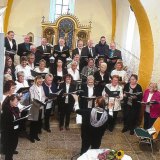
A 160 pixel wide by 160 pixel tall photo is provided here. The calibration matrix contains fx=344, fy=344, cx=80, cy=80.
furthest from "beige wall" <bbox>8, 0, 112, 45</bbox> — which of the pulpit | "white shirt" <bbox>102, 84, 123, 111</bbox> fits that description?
"white shirt" <bbox>102, 84, 123, 111</bbox>

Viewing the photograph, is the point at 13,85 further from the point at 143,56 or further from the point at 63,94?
the point at 143,56

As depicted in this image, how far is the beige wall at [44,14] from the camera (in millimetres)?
15992

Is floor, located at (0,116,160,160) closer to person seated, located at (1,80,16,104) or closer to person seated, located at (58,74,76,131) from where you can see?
person seated, located at (58,74,76,131)

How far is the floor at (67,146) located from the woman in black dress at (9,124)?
1.96 feet

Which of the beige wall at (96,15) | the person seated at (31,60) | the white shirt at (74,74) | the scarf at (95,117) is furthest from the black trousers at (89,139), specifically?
the beige wall at (96,15)

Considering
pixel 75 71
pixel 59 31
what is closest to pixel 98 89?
pixel 75 71

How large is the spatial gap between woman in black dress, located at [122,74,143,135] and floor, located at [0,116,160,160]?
1.00 ft

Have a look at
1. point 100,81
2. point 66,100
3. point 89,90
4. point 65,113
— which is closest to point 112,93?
point 89,90

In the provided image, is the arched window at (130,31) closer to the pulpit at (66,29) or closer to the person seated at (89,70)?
the pulpit at (66,29)

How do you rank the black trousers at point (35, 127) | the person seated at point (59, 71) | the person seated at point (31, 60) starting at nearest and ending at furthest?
the black trousers at point (35, 127), the person seated at point (59, 71), the person seated at point (31, 60)

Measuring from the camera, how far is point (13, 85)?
25.1 ft

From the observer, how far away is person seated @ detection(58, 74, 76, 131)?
29.5 ft

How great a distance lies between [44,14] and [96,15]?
8.08 ft

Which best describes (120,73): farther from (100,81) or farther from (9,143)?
(9,143)
